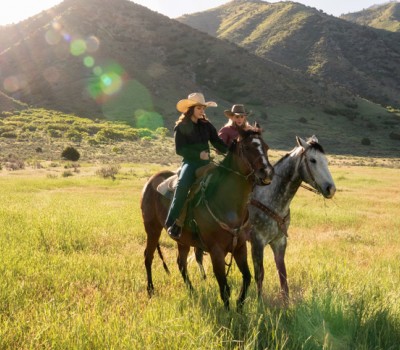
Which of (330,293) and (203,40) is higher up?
(203,40)

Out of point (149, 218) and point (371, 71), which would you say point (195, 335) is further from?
point (371, 71)

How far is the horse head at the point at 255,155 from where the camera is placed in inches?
200

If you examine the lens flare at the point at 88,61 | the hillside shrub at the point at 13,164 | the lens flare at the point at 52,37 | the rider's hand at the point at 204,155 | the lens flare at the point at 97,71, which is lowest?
the hillside shrub at the point at 13,164

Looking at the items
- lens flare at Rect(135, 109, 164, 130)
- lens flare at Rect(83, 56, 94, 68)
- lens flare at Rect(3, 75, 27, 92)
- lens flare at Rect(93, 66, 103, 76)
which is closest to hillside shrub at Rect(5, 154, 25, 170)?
lens flare at Rect(135, 109, 164, 130)

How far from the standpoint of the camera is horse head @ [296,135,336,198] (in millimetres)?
6047

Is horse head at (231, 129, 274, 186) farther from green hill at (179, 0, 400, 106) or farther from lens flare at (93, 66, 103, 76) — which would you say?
green hill at (179, 0, 400, 106)

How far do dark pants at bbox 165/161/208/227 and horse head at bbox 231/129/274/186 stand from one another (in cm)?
84

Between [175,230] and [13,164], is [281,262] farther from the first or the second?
[13,164]

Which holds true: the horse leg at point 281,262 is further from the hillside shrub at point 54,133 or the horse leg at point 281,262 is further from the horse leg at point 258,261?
the hillside shrub at point 54,133

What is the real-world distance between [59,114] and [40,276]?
73.8 m

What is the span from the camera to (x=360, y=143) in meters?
70.7

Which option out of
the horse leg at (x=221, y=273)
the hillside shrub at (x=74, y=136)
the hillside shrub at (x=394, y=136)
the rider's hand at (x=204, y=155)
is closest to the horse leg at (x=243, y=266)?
the horse leg at (x=221, y=273)

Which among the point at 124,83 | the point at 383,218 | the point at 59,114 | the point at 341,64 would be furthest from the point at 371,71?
the point at 383,218

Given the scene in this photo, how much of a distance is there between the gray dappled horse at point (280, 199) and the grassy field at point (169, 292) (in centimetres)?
61
